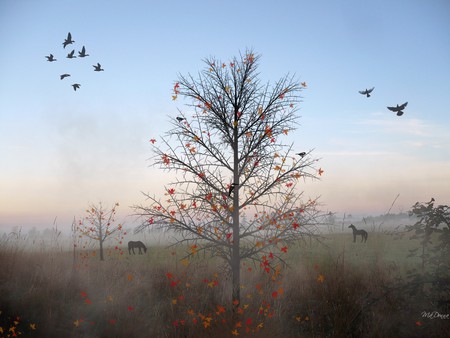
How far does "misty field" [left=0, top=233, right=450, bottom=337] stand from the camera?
770 centimetres

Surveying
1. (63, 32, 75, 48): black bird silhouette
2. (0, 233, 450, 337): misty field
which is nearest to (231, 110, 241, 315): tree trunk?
(0, 233, 450, 337): misty field

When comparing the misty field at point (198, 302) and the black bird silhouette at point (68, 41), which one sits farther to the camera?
the black bird silhouette at point (68, 41)

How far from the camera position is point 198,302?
8969 mm

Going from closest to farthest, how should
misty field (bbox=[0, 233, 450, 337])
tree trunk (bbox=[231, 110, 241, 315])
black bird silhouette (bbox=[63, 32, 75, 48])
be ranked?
1. tree trunk (bbox=[231, 110, 241, 315])
2. misty field (bbox=[0, 233, 450, 337])
3. black bird silhouette (bbox=[63, 32, 75, 48])

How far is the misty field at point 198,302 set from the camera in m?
7.70

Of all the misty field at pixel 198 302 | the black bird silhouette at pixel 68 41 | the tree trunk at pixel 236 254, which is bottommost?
the misty field at pixel 198 302

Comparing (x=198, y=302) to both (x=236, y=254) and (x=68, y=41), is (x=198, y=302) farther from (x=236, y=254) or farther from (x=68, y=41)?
(x=68, y=41)

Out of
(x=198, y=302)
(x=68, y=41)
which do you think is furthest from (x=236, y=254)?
(x=68, y=41)

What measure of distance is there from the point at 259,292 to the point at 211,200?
10.7 ft

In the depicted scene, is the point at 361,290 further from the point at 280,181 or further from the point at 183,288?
the point at 183,288

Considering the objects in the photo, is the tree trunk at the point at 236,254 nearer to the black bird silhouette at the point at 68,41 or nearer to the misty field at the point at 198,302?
the misty field at the point at 198,302

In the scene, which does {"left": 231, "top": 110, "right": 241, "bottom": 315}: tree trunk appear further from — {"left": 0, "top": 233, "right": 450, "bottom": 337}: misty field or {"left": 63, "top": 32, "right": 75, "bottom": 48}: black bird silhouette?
{"left": 63, "top": 32, "right": 75, "bottom": 48}: black bird silhouette

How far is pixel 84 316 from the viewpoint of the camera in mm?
8688

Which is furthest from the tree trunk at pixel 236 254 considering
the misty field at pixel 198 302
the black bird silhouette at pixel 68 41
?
the black bird silhouette at pixel 68 41
